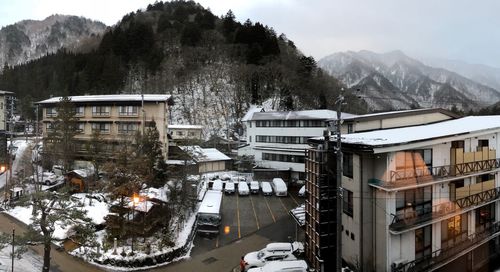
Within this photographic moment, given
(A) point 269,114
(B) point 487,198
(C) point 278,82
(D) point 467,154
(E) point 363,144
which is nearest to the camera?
(E) point 363,144

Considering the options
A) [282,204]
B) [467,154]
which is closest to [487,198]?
Answer: [467,154]

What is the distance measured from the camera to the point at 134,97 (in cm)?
3453

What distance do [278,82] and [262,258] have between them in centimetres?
5125

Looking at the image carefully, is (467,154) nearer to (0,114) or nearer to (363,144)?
(363,144)

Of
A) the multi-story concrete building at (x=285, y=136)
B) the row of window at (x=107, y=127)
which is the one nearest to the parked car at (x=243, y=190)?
the multi-story concrete building at (x=285, y=136)

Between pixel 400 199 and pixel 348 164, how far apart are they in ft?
7.99

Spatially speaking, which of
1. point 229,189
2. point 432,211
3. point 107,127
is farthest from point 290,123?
point 432,211

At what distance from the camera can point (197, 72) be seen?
225 feet

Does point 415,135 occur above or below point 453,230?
above

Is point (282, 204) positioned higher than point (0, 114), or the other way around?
point (0, 114)

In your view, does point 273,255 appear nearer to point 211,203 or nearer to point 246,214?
point 211,203

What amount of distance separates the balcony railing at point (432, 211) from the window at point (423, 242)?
0.71 m

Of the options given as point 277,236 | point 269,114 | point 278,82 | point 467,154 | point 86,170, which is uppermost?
point 278,82

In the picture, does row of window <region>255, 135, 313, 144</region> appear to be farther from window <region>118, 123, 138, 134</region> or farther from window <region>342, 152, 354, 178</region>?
window <region>342, 152, 354, 178</region>
